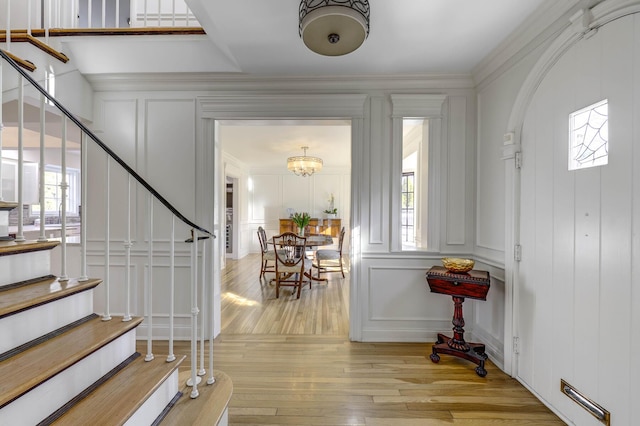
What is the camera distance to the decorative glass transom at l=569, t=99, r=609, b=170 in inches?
57.9

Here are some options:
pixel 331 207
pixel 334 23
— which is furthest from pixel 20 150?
pixel 331 207

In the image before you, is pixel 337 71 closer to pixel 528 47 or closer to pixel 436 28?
pixel 436 28

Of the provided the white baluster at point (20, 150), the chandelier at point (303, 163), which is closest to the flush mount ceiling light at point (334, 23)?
the white baluster at point (20, 150)

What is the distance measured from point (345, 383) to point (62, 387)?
66.3 inches

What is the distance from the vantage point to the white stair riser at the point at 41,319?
3.75ft

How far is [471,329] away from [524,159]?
172 centimetres

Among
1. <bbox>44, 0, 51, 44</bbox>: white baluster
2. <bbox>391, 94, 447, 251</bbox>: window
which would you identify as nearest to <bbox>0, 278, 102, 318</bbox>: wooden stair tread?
<bbox>44, 0, 51, 44</bbox>: white baluster

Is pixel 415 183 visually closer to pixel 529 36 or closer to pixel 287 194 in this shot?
pixel 529 36

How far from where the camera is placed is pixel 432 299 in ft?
9.04

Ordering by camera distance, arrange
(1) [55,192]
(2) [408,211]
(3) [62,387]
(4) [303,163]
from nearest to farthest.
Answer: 1. (3) [62,387]
2. (2) [408,211]
3. (4) [303,163]
4. (1) [55,192]

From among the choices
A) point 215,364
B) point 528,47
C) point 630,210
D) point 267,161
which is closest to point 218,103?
point 215,364

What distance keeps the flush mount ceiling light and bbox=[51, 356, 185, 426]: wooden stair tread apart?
6.77 feet

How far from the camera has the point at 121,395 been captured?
123cm

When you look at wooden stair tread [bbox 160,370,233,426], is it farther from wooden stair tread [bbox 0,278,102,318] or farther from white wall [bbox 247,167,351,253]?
white wall [bbox 247,167,351,253]
